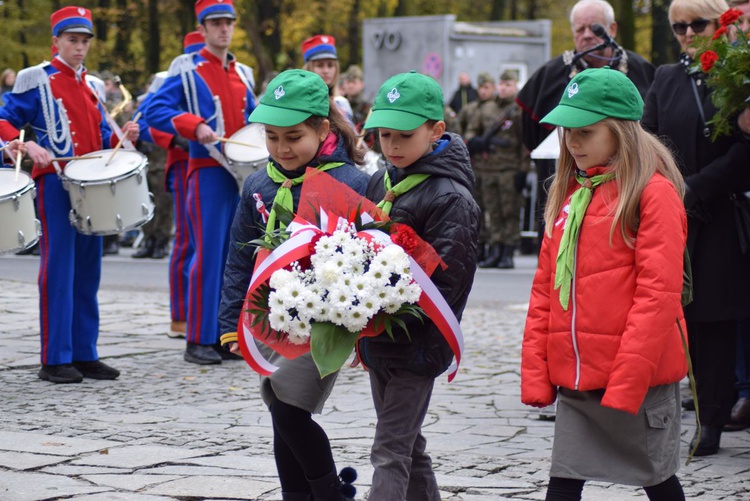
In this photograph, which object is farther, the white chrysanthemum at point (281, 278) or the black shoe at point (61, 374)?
the black shoe at point (61, 374)

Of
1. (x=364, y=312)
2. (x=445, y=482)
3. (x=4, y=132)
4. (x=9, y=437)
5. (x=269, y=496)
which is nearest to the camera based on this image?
(x=364, y=312)

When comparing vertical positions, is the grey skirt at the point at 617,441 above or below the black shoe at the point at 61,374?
above

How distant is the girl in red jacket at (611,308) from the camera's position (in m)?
4.03

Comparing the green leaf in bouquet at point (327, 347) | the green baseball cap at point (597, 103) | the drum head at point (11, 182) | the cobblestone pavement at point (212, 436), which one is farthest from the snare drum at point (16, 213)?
the green baseball cap at point (597, 103)

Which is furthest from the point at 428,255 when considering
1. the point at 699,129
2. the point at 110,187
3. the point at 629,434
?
the point at 110,187

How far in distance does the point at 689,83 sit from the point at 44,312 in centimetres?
406

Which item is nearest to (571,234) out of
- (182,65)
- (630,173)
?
(630,173)

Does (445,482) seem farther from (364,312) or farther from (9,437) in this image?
(9,437)

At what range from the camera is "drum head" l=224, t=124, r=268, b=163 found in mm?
8336

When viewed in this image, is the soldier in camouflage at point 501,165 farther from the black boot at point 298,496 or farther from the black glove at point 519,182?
the black boot at point 298,496

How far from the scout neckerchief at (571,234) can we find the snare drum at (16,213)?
3834mm

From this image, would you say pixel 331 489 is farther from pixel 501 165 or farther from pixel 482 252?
pixel 482 252

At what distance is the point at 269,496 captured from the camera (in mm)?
4938

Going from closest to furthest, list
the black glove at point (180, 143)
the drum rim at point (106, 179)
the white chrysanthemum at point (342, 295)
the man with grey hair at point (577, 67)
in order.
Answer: the white chrysanthemum at point (342, 295) → the man with grey hair at point (577, 67) → the drum rim at point (106, 179) → the black glove at point (180, 143)
